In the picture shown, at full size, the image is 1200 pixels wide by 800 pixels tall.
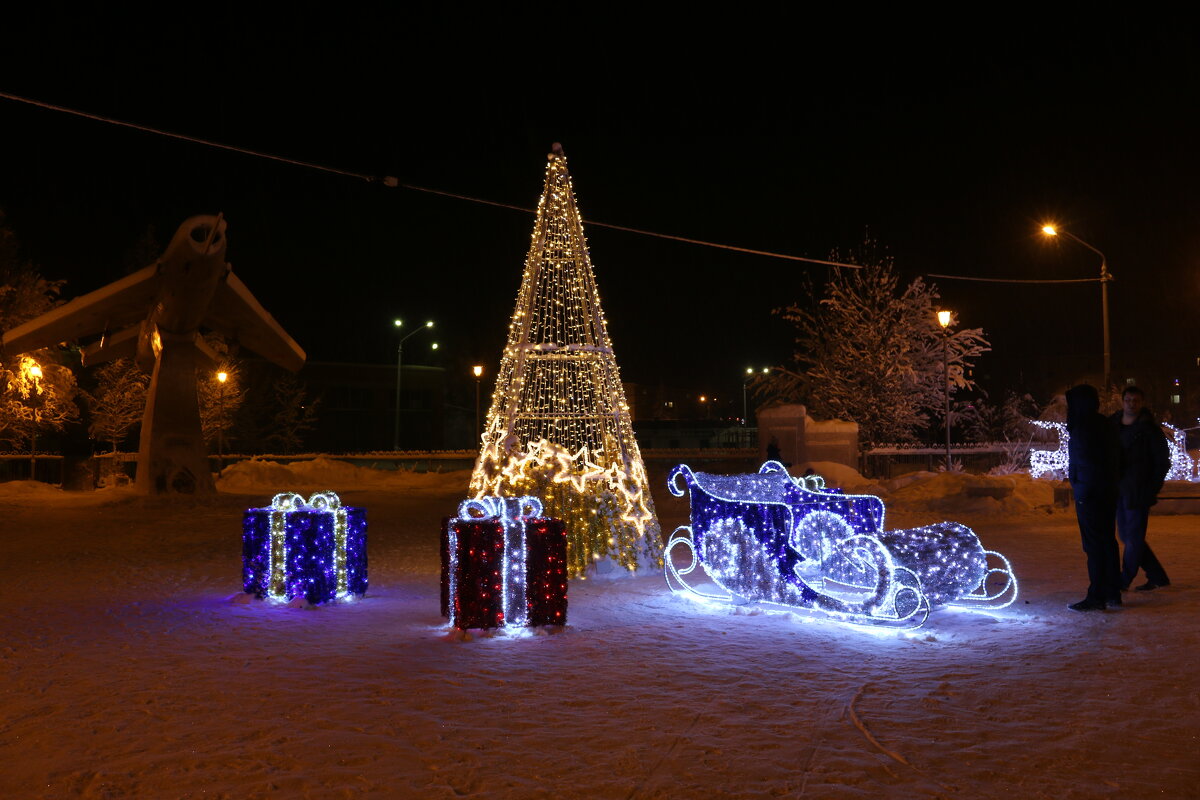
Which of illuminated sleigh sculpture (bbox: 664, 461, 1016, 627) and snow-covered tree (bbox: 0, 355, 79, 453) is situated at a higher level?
snow-covered tree (bbox: 0, 355, 79, 453)

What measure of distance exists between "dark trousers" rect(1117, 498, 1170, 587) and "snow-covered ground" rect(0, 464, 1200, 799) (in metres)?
0.26

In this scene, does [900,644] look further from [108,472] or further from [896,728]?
[108,472]

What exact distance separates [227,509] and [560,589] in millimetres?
14294

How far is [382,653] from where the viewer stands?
22.1ft

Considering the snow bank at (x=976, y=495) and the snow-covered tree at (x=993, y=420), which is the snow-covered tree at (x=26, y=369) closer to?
the snow bank at (x=976, y=495)

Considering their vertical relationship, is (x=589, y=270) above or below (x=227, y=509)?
above

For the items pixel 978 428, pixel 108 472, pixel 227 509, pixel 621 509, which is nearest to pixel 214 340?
pixel 108 472

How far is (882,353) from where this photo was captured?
32.2 m

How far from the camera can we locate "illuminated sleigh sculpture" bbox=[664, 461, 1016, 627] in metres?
7.52

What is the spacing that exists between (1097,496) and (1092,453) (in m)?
0.36

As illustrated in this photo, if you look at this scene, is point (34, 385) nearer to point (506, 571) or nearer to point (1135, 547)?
point (506, 571)

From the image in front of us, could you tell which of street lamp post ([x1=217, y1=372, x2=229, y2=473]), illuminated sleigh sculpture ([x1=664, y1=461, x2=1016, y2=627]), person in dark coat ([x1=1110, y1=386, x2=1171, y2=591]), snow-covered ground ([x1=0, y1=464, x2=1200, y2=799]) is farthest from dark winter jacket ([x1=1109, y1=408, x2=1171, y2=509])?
street lamp post ([x1=217, y1=372, x2=229, y2=473])

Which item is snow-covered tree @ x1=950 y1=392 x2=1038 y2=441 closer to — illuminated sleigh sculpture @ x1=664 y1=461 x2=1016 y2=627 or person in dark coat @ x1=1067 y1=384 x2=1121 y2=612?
illuminated sleigh sculpture @ x1=664 y1=461 x2=1016 y2=627

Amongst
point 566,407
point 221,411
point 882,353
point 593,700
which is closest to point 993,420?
point 882,353
